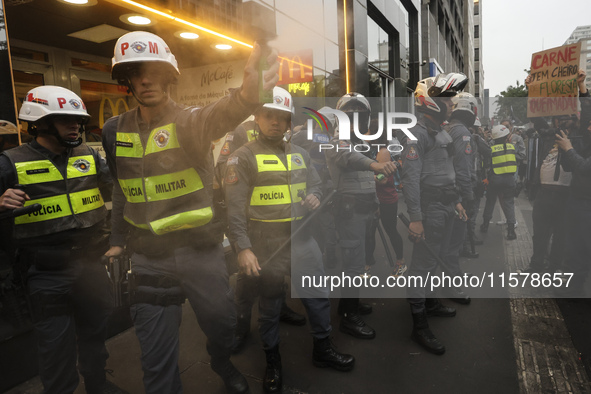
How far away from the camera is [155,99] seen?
201 centimetres

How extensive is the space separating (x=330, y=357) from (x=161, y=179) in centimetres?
182

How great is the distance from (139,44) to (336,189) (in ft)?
6.94

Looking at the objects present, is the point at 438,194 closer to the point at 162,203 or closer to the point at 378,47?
the point at 162,203

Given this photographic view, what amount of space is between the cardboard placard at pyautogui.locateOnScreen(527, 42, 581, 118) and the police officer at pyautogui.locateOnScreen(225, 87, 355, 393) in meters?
2.23

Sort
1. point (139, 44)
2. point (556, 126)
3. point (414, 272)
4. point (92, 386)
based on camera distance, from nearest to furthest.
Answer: point (139, 44) → point (92, 386) → point (414, 272) → point (556, 126)

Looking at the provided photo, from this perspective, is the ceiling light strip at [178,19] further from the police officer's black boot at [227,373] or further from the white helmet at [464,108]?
the police officer's black boot at [227,373]

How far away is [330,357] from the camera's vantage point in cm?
288

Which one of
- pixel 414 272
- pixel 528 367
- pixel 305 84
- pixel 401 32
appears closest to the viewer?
pixel 528 367

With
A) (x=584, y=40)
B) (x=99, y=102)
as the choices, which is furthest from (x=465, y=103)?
(x=99, y=102)

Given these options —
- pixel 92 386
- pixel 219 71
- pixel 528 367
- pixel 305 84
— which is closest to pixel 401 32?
pixel 305 84

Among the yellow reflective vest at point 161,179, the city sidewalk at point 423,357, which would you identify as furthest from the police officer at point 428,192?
the yellow reflective vest at point 161,179

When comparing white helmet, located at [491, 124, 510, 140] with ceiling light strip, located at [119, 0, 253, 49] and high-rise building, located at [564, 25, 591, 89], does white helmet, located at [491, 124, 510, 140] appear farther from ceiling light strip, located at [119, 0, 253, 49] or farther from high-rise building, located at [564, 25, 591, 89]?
ceiling light strip, located at [119, 0, 253, 49]

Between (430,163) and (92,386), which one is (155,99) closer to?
(92,386)

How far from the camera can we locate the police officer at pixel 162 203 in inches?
78.1
